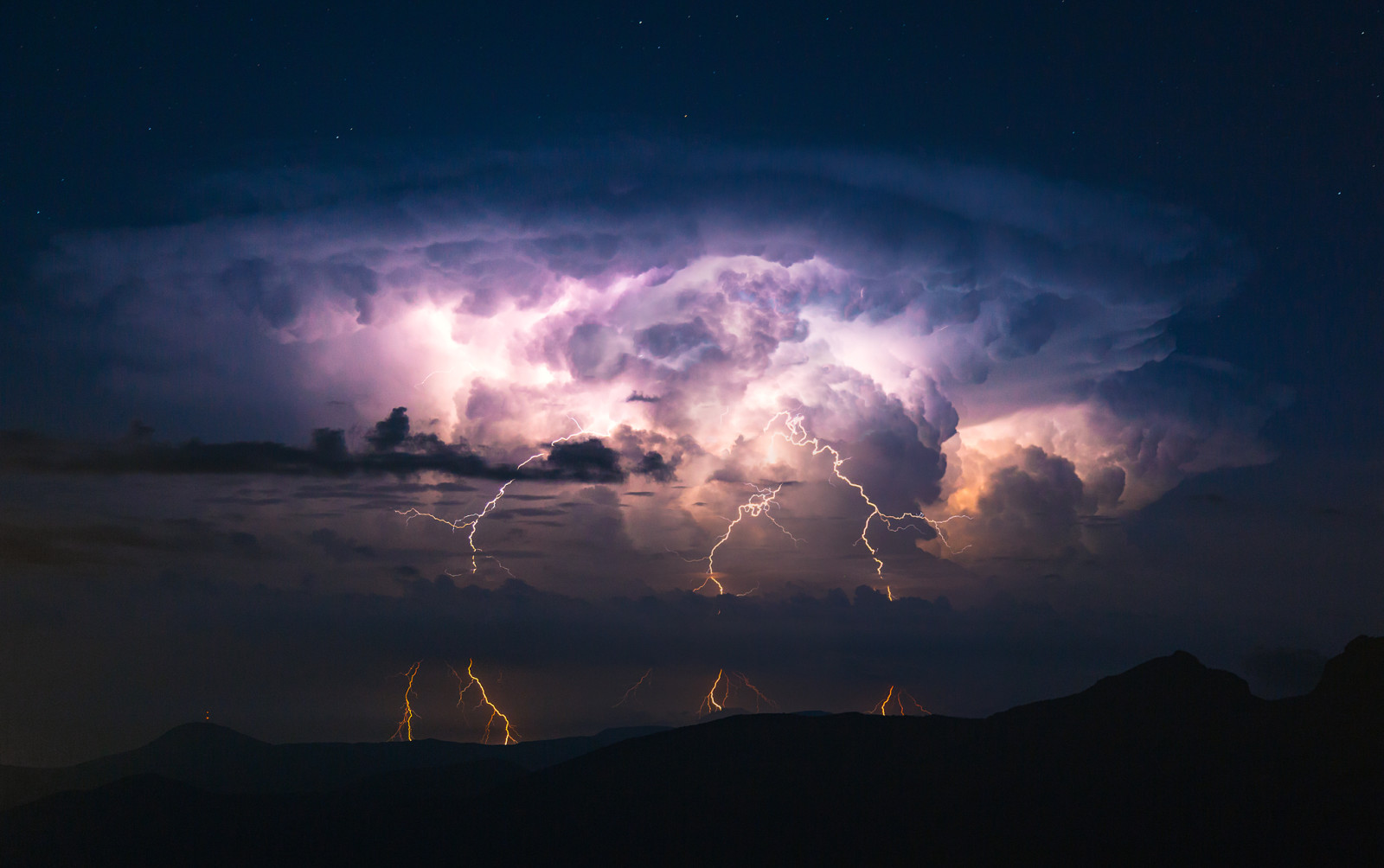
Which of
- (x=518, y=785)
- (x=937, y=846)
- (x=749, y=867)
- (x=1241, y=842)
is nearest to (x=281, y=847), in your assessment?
(x=518, y=785)

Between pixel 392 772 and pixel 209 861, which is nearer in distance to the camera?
pixel 209 861

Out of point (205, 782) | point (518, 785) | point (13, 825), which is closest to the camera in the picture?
point (518, 785)

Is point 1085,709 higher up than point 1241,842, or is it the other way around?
point 1085,709

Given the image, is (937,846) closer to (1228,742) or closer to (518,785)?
(1228,742)

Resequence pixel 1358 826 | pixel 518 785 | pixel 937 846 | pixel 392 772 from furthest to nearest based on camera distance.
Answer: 1. pixel 392 772
2. pixel 518 785
3. pixel 937 846
4. pixel 1358 826

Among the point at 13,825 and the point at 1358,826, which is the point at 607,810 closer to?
the point at 1358,826

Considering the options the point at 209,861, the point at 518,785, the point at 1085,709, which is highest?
the point at 1085,709

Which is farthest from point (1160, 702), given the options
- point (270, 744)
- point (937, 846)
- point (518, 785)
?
point (270, 744)
